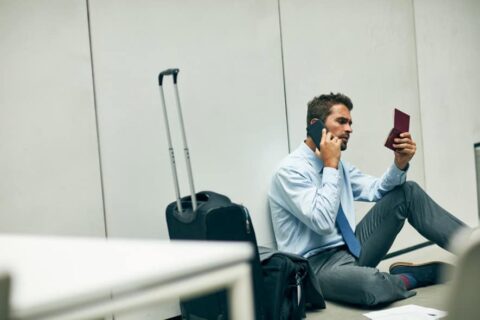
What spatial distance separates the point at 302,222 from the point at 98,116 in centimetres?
115

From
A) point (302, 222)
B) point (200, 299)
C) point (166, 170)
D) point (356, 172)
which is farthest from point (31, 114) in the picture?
point (356, 172)

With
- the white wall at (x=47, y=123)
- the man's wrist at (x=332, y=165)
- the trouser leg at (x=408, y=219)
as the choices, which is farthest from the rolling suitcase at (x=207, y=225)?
the trouser leg at (x=408, y=219)

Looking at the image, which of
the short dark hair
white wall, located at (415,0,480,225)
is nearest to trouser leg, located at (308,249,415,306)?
the short dark hair

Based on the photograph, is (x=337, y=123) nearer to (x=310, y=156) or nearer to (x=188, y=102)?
(x=310, y=156)

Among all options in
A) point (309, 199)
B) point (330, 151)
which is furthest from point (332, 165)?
point (309, 199)

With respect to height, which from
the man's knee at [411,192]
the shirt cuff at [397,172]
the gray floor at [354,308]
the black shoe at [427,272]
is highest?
the shirt cuff at [397,172]

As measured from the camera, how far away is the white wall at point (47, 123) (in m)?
2.75

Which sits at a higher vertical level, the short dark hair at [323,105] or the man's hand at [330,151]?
the short dark hair at [323,105]

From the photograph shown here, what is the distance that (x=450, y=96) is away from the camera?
195 inches

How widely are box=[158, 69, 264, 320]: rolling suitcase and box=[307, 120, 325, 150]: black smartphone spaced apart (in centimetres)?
70

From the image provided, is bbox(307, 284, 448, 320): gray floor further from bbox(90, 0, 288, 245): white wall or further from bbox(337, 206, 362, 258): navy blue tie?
bbox(90, 0, 288, 245): white wall

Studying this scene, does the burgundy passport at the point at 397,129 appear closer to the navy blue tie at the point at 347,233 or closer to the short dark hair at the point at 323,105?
the short dark hair at the point at 323,105

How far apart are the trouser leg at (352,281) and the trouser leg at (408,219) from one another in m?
0.13

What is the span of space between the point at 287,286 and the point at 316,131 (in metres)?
0.84
